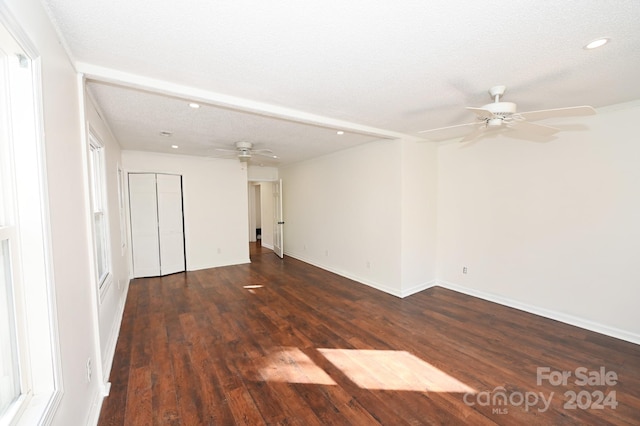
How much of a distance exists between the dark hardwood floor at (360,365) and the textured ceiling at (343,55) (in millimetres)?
2456

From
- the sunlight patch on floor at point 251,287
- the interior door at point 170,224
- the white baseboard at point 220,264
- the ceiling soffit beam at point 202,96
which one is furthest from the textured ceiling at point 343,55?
the white baseboard at point 220,264

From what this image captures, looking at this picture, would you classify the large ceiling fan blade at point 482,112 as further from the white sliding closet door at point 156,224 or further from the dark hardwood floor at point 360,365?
the white sliding closet door at point 156,224

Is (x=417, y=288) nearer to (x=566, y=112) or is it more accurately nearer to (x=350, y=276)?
(x=350, y=276)

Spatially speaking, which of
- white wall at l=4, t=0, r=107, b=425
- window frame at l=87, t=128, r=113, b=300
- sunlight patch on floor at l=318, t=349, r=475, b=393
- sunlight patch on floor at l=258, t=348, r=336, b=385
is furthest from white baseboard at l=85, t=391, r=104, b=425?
sunlight patch on floor at l=318, t=349, r=475, b=393

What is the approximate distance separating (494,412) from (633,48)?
2.66 meters

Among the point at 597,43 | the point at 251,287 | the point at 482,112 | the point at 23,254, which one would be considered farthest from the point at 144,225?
the point at 597,43

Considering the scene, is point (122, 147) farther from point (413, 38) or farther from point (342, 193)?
point (413, 38)

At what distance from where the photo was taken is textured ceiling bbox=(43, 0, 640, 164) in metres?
1.41

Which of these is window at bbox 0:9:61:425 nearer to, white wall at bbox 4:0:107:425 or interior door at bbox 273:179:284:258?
white wall at bbox 4:0:107:425

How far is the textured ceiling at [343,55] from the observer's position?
1.41 metres

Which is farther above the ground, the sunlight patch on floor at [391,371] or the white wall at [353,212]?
the white wall at [353,212]

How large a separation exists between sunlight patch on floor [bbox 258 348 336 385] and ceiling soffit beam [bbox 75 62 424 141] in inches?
96.6

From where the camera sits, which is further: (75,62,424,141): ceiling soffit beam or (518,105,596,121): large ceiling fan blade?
(75,62,424,141): ceiling soffit beam

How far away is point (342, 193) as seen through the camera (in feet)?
17.5
